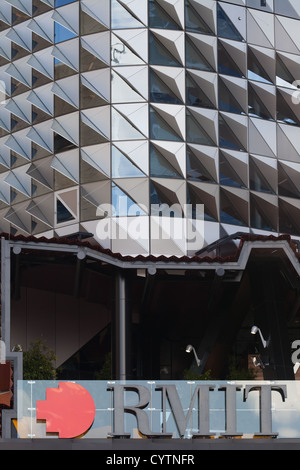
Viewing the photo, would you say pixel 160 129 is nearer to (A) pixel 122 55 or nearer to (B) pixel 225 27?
(A) pixel 122 55

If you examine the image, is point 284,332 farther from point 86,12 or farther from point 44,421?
point 86,12

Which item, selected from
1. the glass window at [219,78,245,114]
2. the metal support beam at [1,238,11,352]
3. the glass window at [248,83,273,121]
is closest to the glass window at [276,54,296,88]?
the glass window at [248,83,273,121]

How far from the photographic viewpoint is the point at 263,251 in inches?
1656

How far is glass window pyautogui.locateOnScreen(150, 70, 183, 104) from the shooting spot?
47750 millimetres

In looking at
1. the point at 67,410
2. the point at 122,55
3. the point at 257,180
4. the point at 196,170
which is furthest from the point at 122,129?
the point at 67,410

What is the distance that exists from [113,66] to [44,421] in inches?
724

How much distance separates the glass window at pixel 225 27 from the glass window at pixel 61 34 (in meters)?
6.11

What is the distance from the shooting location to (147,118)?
155 feet

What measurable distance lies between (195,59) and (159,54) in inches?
60.1

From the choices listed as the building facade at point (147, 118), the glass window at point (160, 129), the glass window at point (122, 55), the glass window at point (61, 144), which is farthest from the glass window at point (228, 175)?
the glass window at point (61, 144)

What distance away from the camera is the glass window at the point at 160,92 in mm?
47750

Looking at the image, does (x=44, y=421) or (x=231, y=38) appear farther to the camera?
(x=231, y=38)
